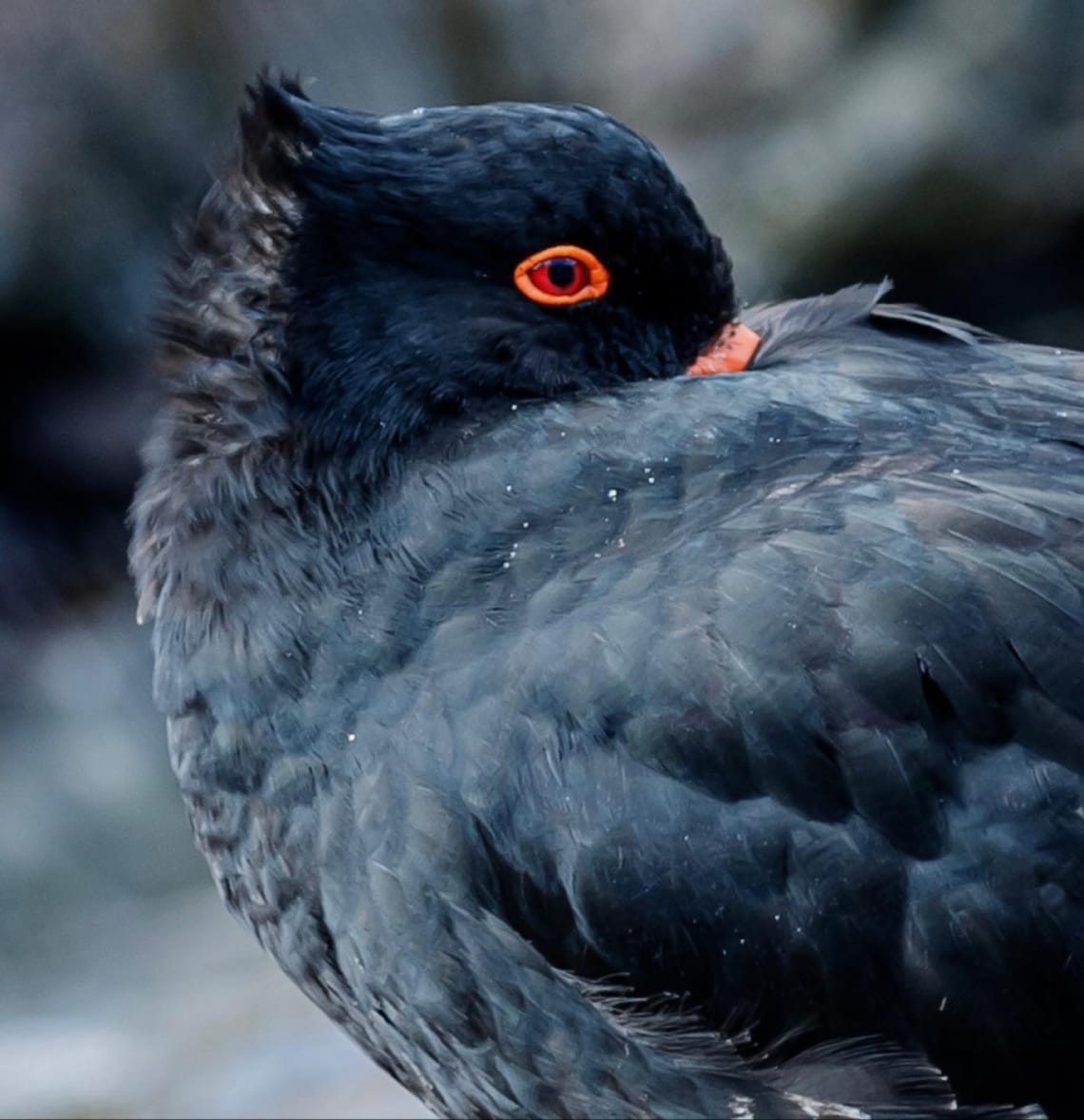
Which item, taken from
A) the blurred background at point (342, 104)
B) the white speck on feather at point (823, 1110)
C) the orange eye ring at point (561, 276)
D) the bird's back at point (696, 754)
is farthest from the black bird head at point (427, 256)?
the blurred background at point (342, 104)

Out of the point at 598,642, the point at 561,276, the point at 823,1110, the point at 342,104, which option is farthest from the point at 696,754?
the point at 342,104

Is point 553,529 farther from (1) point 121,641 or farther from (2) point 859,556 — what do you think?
(1) point 121,641

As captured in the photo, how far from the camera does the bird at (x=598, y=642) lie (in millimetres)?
2725

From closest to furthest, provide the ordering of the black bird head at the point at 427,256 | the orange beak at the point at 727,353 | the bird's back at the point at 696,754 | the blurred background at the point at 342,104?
the bird's back at the point at 696,754 < the black bird head at the point at 427,256 < the orange beak at the point at 727,353 < the blurred background at the point at 342,104

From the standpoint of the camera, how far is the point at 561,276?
324cm

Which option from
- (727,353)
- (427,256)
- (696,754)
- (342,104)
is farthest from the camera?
(342,104)

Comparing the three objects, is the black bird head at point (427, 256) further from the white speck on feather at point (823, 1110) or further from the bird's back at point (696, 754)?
the white speck on feather at point (823, 1110)

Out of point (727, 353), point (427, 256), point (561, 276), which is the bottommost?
point (727, 353)

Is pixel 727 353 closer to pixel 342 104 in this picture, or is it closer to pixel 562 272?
pixel 562 272

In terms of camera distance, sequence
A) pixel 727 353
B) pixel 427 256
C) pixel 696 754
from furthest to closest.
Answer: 1. pixel 727 353
2. pixel 427 256
3. pixel 696 754

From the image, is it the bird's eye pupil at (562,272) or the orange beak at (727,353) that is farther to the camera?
the orange beak at (727,353)

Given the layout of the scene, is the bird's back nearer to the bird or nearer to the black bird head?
the bird

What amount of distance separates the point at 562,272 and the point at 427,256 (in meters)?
0.25

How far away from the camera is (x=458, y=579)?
2.99 metres
